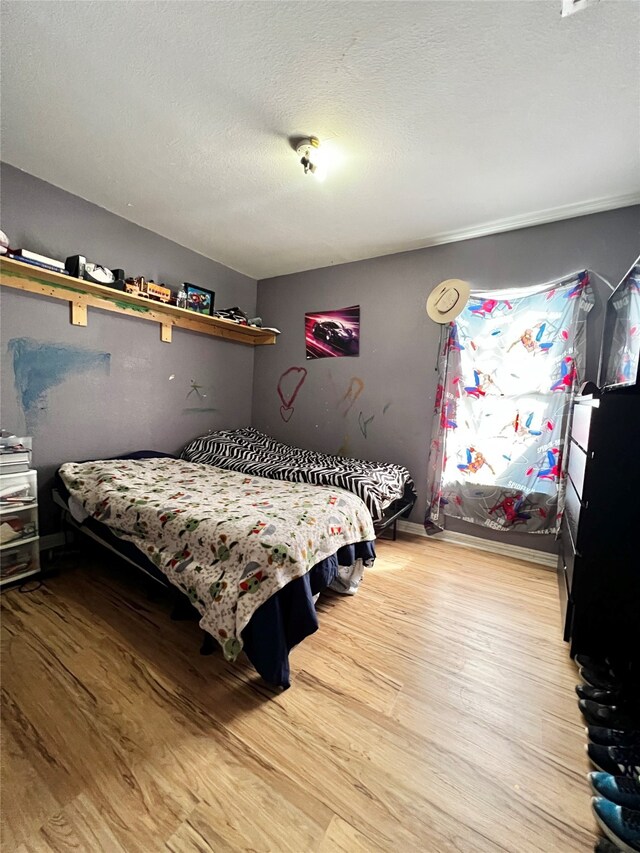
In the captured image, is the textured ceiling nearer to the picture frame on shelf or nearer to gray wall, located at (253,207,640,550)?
gray wall, located at (253,207,640,550)

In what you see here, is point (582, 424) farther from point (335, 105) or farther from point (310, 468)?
point (335, 105)

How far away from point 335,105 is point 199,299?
1.97 meters

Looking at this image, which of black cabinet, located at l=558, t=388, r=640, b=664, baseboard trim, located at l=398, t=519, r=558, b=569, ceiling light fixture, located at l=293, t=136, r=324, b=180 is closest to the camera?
black cabinet, located at l=558, t=388, r=640, b=664

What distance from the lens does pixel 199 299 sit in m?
3.01

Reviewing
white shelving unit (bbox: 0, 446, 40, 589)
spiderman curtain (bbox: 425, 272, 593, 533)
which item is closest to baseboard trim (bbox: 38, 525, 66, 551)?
white shelving unit (bbox: 0, 446, 40, 589)

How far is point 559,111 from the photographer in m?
1.43

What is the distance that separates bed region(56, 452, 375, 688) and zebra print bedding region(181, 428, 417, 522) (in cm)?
23

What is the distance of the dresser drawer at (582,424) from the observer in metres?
1.48

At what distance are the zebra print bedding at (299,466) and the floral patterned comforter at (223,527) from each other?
213 mm

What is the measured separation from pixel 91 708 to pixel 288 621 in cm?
73

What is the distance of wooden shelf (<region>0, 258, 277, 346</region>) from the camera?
198cm

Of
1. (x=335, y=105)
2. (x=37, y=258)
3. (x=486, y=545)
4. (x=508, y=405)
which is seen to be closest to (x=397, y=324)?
(x=508, y=405)

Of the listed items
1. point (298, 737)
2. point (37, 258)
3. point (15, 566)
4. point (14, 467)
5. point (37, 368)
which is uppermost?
point (37, 258)

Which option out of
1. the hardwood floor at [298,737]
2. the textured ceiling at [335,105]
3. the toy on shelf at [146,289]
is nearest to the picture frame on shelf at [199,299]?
the toy on shelf at [146,289]
